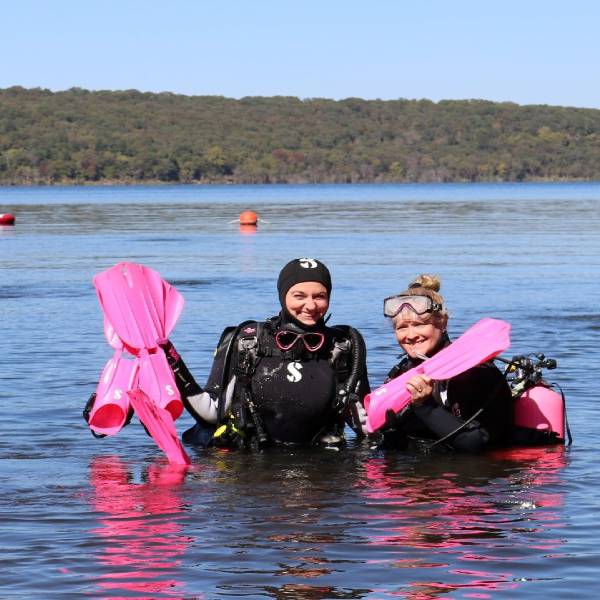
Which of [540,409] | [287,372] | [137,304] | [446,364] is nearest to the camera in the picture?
[446,364]

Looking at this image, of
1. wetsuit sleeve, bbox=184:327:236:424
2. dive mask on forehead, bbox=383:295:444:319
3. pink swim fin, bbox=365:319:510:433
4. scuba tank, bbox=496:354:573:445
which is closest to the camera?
pink swim fin, bbox=365:319:510:433

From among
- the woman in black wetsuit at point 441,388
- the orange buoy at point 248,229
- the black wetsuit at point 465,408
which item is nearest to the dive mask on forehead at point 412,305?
the woman in black wetsuit at point 441,388

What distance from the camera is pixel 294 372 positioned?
874cm

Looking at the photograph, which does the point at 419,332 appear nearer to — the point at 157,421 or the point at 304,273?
the point at 304,273

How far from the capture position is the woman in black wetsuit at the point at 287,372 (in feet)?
28.5

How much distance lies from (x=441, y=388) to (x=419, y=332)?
351mm

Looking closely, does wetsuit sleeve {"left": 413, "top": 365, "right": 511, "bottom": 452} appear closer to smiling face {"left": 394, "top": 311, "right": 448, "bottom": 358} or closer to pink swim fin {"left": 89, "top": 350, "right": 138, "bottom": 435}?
smiling face {"left": 394, "top": 311, "right": 448, "bottom": 358}

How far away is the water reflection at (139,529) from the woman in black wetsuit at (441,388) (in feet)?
4.61

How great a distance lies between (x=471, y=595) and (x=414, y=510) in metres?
1.68

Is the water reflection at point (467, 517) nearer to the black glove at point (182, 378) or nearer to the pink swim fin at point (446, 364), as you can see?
the pink swim fin at point (446, 364)

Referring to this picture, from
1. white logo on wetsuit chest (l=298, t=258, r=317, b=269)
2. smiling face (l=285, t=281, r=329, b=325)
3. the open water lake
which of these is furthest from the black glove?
white logo on wetsuit chest (l=298, t=258, r=317, b=269)

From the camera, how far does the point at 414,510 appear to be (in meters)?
7.93

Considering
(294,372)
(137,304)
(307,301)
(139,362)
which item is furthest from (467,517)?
(137,304)

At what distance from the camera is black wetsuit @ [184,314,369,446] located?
344 inches
